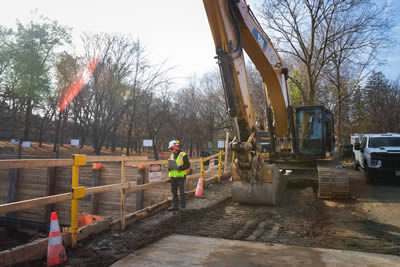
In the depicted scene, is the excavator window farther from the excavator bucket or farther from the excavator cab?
the excavator bucket

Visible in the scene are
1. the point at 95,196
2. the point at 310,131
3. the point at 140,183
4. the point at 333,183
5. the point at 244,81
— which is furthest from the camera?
the point at 95,196

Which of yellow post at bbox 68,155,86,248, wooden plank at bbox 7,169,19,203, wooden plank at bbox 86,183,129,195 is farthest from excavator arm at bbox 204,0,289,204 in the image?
wooden plank at bbox 7,169,19,203

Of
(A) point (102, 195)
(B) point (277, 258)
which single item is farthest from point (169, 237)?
(A) point (102, 195)

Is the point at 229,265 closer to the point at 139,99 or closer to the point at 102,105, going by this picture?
the point at 102,105

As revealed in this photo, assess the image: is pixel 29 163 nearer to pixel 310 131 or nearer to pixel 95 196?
pixel 310 131

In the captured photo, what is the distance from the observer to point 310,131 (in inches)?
372

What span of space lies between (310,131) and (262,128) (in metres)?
1.57

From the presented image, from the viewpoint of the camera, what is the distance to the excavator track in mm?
8320

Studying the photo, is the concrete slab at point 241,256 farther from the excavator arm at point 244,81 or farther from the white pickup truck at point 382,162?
the white pickup truck at point 382,162

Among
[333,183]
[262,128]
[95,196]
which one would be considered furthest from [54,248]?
[95,196]

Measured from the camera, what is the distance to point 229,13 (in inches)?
247

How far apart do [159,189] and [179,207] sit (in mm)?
6336

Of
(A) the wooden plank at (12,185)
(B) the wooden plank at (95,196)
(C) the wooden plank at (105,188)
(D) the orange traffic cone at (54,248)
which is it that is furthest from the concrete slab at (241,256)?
(A) the wooden plank at (12,185)

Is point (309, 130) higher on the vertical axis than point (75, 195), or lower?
higher
